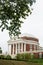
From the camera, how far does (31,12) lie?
2205 cm

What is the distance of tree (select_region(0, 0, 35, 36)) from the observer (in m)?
21.4

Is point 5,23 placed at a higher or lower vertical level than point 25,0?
lower

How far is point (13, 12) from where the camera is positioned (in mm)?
21797

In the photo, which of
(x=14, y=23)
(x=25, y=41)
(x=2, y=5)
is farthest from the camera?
(x=25, y=41)

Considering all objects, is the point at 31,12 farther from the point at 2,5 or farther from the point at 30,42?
the point at 30,42

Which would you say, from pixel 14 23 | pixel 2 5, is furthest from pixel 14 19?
pixel 2 5

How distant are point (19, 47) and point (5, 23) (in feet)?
133

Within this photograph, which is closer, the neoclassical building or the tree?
the tree

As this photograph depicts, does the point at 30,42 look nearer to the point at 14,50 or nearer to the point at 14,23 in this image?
the point at 14,50

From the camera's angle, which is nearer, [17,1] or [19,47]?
[17,1]

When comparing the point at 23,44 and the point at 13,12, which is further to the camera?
the point at 23,44

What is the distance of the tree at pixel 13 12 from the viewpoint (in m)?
21.4

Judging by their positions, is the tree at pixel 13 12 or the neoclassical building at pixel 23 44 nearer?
the tree at pixel 13 12

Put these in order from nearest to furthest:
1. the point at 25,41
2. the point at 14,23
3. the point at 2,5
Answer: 1. the point at 2,5
2. the point at 14,23
3. the point at 25,41
